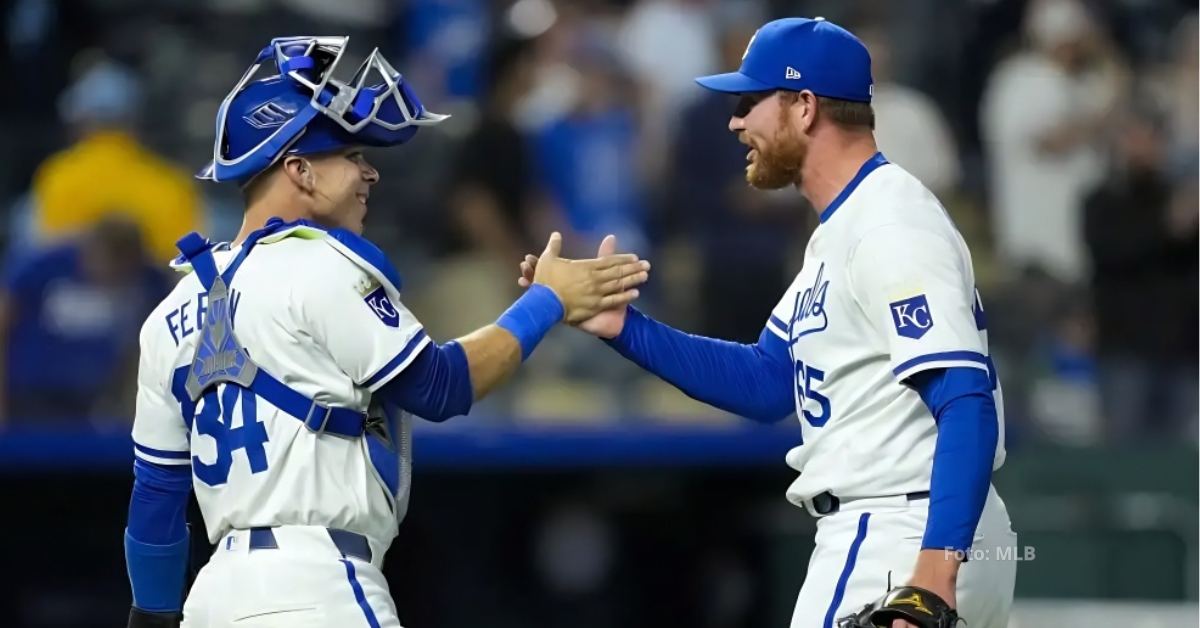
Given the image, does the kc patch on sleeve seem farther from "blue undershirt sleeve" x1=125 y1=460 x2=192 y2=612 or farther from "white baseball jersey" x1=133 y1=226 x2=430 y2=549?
"blue undershirt sleeve" x1=125 y1=460 x2=192 y2=612

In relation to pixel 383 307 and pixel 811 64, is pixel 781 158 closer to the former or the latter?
pixel 811 64

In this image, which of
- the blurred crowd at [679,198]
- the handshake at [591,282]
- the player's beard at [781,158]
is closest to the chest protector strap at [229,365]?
the handshake at [591,282]

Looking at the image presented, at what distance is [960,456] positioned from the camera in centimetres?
386

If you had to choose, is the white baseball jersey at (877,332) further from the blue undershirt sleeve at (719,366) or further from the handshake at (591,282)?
the handshake at (591,282)


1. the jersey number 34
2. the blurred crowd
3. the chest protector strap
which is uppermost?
the blurred crowd

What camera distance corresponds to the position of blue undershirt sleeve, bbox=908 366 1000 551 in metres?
3.84

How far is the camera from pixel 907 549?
Answer: 4.09m

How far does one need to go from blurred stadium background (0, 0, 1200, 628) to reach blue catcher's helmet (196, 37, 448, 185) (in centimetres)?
391

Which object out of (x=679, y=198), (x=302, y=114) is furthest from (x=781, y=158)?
(x=679, y=198)

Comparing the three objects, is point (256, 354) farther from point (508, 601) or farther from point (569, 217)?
point (508, 601)

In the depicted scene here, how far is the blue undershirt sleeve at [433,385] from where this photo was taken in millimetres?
4051

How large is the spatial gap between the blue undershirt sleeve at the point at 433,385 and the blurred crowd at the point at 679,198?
12.7ft

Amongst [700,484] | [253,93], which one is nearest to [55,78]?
[700,484]

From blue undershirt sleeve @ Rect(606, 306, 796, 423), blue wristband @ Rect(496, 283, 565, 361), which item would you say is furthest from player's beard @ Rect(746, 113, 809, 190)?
blue wristband @ Rect(496, 283, 565, 361)
